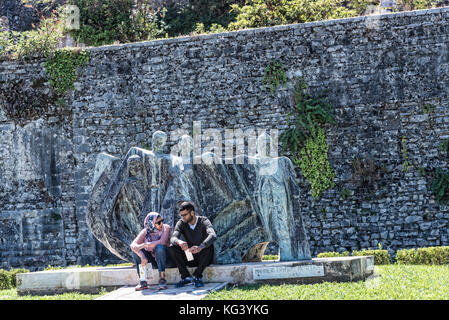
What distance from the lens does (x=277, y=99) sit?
51.4ft

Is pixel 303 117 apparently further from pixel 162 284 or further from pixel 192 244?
pixel 162 284

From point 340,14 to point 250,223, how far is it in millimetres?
11400

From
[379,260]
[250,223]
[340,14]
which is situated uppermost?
[340,14]

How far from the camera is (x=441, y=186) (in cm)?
1462

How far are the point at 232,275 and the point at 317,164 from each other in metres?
6.96

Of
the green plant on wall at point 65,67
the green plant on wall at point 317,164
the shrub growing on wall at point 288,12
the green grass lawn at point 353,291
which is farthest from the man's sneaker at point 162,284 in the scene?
the shrub growing on wall at point 288,12

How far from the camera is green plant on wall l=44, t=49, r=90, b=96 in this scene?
16766mm

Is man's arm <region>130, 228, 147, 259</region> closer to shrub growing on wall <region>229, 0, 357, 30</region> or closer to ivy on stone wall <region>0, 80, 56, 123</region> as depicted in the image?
ivy on stone wall <region>0, 80, 56, 123</region>

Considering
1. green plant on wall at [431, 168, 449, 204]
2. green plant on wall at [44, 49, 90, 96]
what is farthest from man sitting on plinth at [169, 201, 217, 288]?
green plant on wall at [44, 49, 90, 96]

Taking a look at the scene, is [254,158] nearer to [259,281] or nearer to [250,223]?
[250,223]

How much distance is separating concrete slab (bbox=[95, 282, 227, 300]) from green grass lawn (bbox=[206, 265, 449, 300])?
17 cm

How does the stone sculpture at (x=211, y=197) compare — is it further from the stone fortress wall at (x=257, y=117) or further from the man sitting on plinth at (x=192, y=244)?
the stone fortress wall at (x=257, y=117)

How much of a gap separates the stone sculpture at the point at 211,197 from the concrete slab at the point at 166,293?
3.53ft

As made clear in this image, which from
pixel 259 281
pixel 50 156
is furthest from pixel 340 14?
pixel 259 281
